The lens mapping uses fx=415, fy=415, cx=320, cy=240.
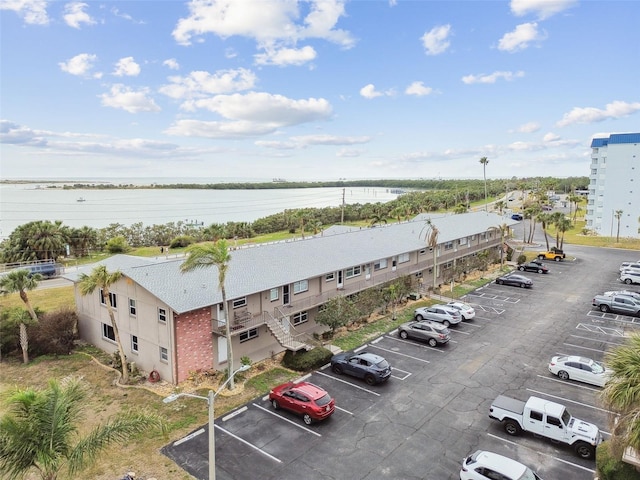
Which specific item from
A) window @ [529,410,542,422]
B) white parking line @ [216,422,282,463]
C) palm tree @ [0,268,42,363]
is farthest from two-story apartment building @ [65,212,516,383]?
window @ [529,410,542,422]

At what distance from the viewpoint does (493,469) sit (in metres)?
15.0

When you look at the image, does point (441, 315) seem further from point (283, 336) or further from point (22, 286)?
point (22, 286)

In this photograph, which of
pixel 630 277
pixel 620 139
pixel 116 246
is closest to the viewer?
pixel 630 277

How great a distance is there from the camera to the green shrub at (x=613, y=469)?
1411cm

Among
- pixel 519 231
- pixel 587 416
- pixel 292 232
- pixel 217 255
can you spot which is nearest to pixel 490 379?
pixel 587 416

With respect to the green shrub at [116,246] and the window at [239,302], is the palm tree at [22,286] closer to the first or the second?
the window at [239,302]

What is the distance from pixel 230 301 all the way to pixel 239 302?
0.74 meters

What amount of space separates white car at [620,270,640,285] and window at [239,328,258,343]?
149ft

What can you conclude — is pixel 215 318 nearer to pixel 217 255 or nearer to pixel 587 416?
pixel 217 255

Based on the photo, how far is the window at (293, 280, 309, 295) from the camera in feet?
99.3

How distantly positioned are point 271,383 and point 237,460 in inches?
273

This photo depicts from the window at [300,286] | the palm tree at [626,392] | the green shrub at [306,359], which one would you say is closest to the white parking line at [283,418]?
the green shrub at [306,359]

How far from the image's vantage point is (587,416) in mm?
20750

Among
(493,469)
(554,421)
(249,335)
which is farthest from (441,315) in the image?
(493,469)
